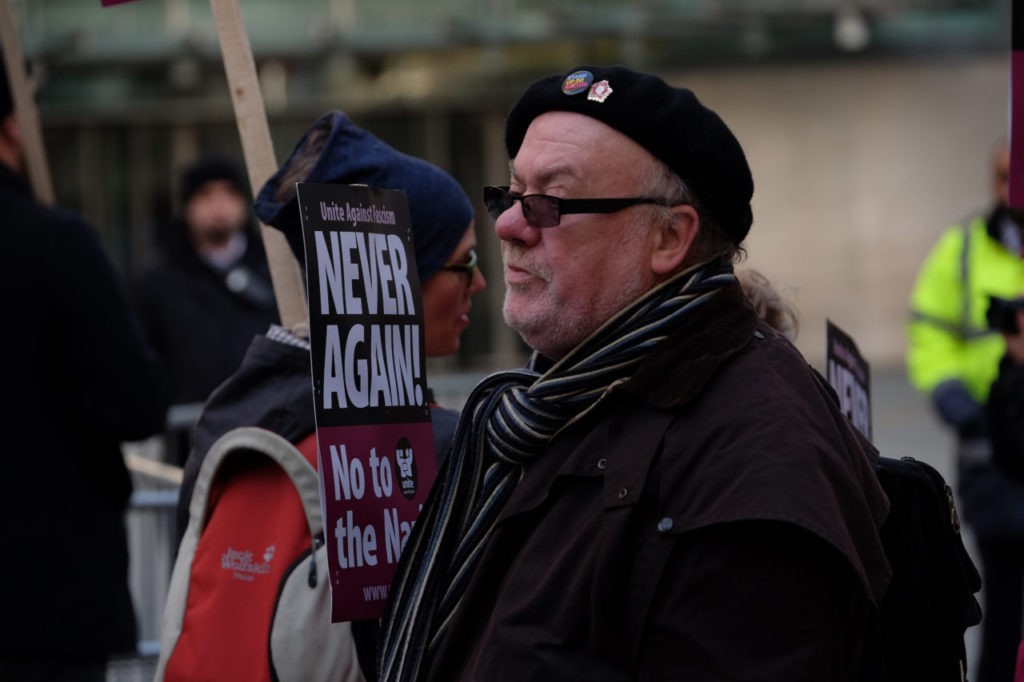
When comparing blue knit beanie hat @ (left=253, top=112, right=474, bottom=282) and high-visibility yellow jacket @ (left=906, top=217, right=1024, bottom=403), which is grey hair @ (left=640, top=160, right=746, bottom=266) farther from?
high-visibility yellow jacket @ (left=906, top=217, right=1024, bottom=403)

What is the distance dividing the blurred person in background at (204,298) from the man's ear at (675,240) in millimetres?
4783

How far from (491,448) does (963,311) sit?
392 centimetres

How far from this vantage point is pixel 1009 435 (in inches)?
176

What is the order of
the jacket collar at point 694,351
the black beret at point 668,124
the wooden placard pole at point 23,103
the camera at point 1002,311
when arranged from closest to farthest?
the jacket collar at point 694,351, the black beret at point 668,124, the wooden placard pole at point 23,103, the camera at point 1002,311

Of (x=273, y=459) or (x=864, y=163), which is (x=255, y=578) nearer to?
(x=273, y=459)

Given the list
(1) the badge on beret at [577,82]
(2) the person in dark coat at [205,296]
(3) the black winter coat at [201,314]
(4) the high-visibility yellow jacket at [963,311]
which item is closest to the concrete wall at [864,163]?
(2) the person in dark coat at [205,296]

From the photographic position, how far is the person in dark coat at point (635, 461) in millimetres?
2146

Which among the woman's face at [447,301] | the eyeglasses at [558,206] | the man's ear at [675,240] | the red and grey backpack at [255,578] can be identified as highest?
the eyeglasses at [558,206]

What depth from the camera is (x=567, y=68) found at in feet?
61.3

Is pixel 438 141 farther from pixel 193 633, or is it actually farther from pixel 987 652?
pixel 193 633

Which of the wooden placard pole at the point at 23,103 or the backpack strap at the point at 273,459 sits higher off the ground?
the wooden placard pole at the point at 23,103

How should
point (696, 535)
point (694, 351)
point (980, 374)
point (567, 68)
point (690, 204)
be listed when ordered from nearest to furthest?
1. point (696, 535)
2. point (694, 351)
3. point (690, 204)
4. point (980, 374)
5. point (567, 68)

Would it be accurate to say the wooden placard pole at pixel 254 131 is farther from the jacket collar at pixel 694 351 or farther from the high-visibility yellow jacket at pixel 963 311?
the high-visibility yellow jacket at pixel 963 311

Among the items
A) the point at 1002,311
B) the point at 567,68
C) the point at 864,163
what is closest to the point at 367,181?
the point at 1002,311
